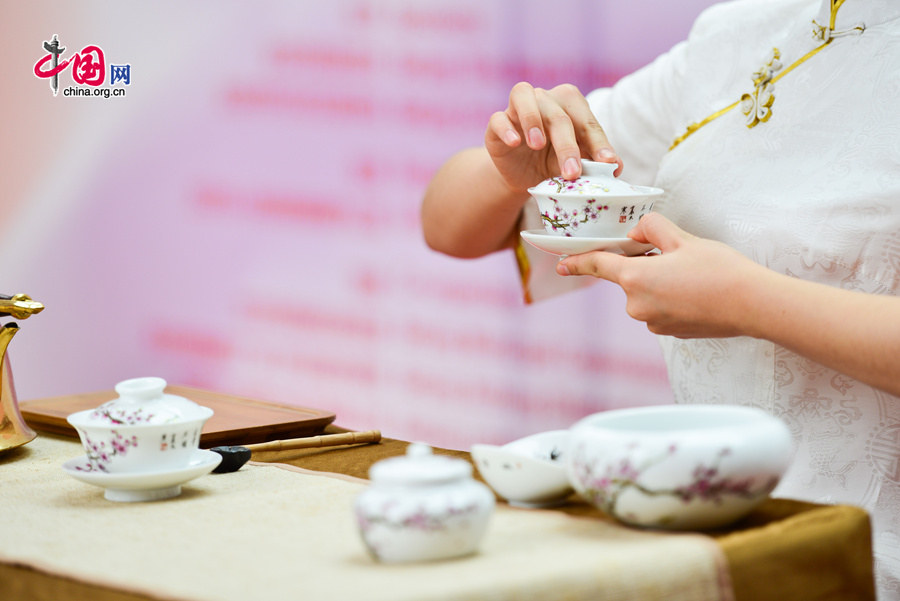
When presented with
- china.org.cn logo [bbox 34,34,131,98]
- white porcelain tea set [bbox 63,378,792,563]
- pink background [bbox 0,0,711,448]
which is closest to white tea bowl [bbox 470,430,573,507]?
white porcelain tea set [bbox 63,378,792,563]

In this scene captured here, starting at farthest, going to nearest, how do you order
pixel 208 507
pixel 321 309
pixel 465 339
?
1. pixel 321 309
2. pixel 465 339
3. pixel 208 507

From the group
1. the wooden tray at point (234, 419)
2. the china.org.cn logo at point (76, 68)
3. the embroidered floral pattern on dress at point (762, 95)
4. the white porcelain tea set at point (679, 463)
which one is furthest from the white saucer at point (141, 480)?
the china.org.cn logo at point (76, 68)

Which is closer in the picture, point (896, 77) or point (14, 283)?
point (896, 77)

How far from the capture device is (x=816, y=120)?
1.36 m

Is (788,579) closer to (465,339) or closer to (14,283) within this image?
(465,339)

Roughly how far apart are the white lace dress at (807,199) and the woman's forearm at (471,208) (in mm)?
276

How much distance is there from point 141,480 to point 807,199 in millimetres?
905

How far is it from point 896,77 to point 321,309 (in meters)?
2.13

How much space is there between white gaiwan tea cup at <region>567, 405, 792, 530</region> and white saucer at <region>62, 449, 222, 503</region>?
0.41 metres

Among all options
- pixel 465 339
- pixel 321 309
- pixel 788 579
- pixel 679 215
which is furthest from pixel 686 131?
pixel 321 309

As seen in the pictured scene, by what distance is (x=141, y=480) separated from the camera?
975mm

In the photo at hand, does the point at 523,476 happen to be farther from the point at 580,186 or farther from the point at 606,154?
the point at 606,154

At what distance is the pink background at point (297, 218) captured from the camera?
273cm

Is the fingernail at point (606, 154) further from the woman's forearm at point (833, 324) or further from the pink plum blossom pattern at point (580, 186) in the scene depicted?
the woman's forearm at point (833, 324)
